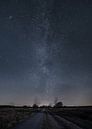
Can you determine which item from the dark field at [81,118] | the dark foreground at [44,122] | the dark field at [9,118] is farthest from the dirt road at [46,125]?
the dark field at [81,118]

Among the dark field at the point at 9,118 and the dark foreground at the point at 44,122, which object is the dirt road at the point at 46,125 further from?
the dark field at the point at 9,118

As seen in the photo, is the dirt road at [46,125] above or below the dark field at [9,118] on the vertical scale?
below

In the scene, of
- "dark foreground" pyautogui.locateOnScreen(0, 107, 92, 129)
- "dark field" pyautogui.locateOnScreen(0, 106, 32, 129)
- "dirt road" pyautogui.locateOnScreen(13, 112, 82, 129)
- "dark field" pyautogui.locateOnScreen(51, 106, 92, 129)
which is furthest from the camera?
"dark field" pyautogui.locateOnScreen(51, 106, 92, 129)

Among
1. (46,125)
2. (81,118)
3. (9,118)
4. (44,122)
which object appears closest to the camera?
(46,125)

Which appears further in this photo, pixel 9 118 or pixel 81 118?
pixel 81 118

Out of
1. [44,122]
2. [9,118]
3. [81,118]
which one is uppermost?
[9,118]

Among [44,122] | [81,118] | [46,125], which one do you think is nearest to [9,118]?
[44,122]

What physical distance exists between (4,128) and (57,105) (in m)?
182

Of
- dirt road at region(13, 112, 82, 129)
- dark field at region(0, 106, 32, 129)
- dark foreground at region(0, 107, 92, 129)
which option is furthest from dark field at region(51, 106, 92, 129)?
dark field at region(0, 106, 32, 129)

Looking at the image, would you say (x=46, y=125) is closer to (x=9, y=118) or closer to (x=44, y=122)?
(x=44, y=122)

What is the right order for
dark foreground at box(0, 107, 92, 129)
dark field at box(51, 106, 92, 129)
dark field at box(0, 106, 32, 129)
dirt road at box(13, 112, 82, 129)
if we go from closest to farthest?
dirt road at box(13, 112, 82, 129) → dark foreground at box(0, 107, 92, 129) → dark field at box(0, 106, 32, 129) → dark field at box(51, 106, 92, 129)

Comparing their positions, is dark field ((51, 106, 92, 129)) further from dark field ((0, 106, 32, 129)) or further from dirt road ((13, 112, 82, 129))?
dark field ((0, 106, 32, 129))

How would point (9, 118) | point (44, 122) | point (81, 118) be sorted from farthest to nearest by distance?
point (81, 118)
point (9, 118)
point (44, 122)

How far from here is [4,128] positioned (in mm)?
19906
